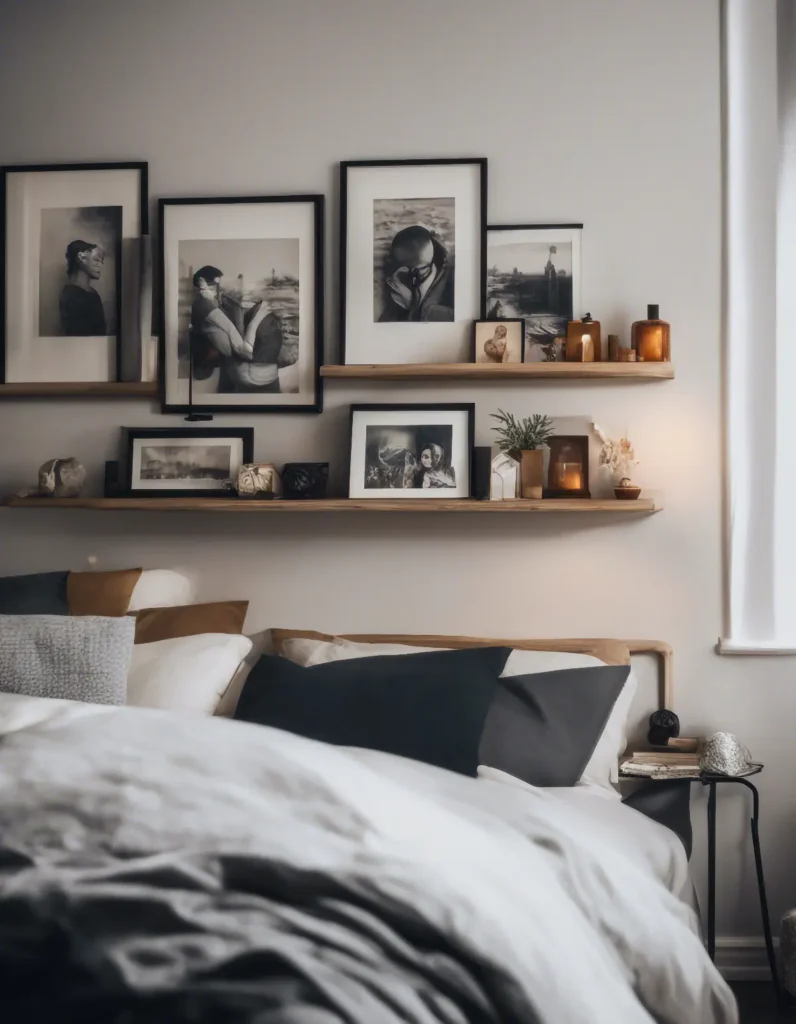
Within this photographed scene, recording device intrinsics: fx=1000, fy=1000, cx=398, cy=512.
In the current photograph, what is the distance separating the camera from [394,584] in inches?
117

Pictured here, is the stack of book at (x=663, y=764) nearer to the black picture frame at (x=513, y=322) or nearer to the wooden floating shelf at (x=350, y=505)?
the wooden floating shelf at (x=350, y=505)

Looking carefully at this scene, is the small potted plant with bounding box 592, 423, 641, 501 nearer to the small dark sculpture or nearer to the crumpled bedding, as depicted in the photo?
the small dark sculpture

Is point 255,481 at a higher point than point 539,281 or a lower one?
lower

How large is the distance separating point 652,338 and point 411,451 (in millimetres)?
752

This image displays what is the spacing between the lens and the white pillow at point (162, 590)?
9.56ft

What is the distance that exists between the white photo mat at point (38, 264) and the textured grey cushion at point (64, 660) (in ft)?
2.97

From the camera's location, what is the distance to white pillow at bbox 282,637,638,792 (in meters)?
2.57

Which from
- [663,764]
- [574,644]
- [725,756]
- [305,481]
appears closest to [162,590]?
[305,481]

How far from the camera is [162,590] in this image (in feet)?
9.70

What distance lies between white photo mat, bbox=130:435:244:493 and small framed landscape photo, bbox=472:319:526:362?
77cm

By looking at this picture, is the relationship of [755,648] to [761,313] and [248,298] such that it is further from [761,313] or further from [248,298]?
[248,298]

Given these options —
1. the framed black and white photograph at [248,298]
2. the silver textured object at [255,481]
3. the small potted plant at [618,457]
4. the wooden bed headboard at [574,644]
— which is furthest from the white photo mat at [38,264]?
the small potted plant at [618,457]

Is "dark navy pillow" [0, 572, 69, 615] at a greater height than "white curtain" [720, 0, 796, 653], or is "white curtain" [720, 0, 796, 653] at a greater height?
"white curtain" [720, 0, 796, 653]

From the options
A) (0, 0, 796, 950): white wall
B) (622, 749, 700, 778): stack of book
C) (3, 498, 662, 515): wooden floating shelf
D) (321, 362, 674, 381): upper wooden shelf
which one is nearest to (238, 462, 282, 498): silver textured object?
(3, 498, 662, 515): wooden floating shelf
